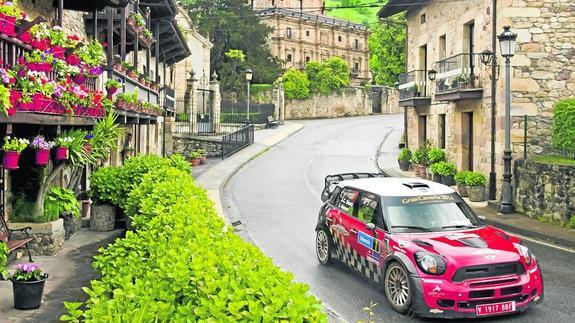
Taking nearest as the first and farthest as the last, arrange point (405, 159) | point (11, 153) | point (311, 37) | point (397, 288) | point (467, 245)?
point (467, 245)
point (397, 288)
point (11, 153)
point (405, 159)
point (311, 37)

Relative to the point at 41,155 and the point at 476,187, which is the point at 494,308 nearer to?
the point at 41,155

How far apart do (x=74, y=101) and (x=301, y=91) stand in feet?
194

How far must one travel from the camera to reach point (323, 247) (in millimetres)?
11125

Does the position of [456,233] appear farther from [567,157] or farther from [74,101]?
[567,157]

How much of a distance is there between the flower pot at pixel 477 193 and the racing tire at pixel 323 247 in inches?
398

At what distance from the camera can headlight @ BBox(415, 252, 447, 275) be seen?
7.78 meters

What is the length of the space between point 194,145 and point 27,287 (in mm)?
30357

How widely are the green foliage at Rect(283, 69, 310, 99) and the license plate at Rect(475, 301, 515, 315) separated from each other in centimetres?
6152

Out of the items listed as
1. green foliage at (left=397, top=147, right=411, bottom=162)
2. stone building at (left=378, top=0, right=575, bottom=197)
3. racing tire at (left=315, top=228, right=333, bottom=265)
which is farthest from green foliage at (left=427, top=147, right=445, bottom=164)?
racing tire at (left=315, top=228, right=333, bottom=265)

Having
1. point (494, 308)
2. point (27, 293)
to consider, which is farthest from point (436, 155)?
point (27, 293)

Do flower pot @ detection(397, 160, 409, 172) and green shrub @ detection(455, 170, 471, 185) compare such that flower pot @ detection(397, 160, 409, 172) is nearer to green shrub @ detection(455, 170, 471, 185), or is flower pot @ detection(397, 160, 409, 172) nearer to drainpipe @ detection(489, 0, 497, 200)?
green shrub @ detection(455, 170, 471, 185)

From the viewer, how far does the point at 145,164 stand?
1334cm

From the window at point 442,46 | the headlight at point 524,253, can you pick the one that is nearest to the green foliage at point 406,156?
the window at point 442,46

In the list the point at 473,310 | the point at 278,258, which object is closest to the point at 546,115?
the point at 278,258
